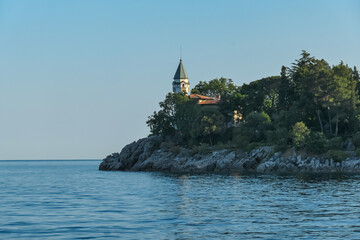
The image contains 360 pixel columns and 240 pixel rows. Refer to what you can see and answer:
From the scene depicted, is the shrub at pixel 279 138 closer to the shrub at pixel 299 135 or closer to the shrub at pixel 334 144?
the shrub at pixel 299 135

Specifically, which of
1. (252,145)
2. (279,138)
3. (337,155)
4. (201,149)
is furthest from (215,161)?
(337,155)

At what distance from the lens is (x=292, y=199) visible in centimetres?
4097

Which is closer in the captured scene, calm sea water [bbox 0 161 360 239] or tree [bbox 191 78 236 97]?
calm sea water [bbox 0 161 360 239]

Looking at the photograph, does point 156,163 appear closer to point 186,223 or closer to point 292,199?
point 292,199

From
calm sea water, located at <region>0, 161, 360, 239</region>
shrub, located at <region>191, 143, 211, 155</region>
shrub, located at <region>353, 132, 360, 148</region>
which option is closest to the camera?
calm sea water, located at <region>0, 161, 360, 239</region>

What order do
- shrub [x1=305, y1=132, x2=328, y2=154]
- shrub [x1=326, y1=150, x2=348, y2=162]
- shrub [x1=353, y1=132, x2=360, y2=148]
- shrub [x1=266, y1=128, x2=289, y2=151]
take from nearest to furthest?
shrub [x1=326, y1=150, x2=348, y2=162] < shrub [x1=353, y1=132, x2=360, y2=148] < shrub [x1=305, y1=132, x2=328, y2=154] < shrub [x1=266, y1=128, x2=289, y2=151]

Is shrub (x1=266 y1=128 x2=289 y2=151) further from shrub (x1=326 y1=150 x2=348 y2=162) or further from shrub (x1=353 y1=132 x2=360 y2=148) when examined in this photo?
shrub (x1=353 y1=132 x2=360 y2=148)

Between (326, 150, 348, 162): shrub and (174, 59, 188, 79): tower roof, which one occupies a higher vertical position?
(174, 59, 188, 79): tower roof

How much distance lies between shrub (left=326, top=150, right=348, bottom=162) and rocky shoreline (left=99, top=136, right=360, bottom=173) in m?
0.63

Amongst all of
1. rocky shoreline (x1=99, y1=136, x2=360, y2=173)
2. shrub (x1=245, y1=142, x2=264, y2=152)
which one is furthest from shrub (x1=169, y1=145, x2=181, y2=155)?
shrub (x1=245, y1=142, x2=264, y2=152)

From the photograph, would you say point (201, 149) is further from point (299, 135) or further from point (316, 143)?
point (316, 143)

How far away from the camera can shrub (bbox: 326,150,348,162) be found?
87.6 meters

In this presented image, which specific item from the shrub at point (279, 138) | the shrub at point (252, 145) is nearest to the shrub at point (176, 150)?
the shrub at point (252, 145)

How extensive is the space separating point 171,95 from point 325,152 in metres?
49.3
